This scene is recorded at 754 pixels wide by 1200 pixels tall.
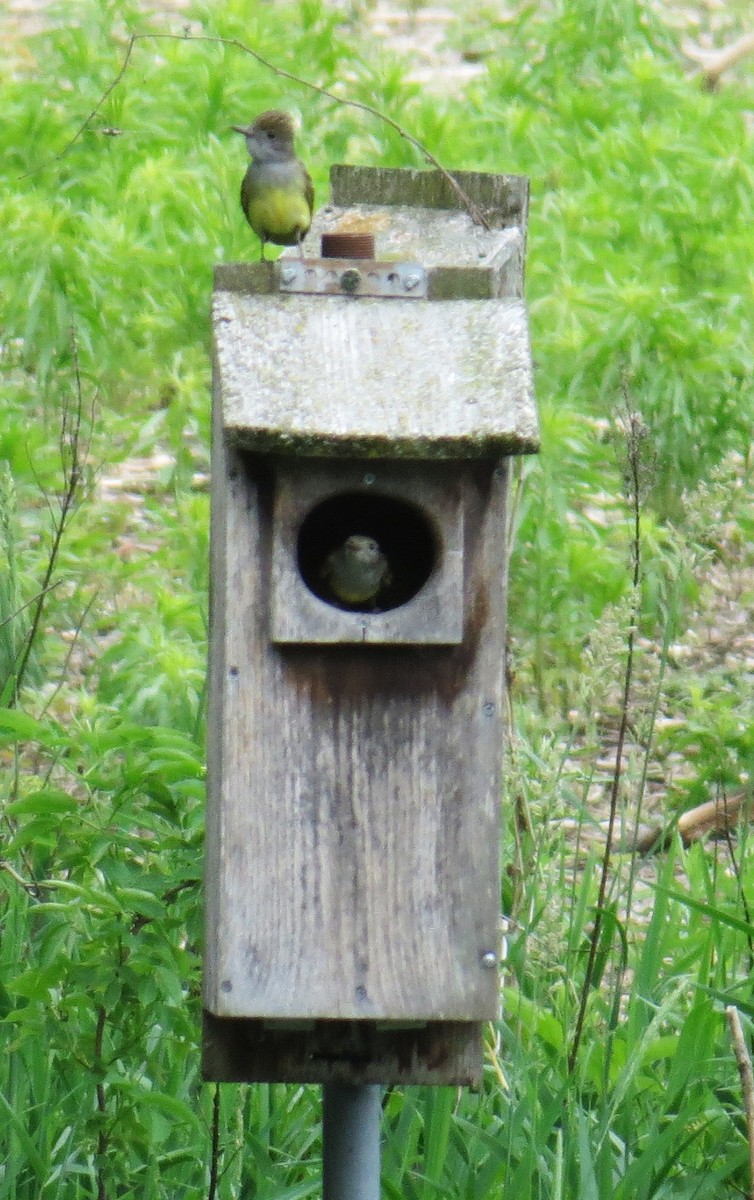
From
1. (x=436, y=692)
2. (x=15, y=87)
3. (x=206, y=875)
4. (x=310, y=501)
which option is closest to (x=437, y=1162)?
(x=206, y=875)

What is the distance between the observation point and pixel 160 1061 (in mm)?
2961

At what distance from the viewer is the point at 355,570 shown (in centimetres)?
229

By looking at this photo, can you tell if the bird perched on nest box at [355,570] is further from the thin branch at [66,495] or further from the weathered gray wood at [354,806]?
the thin branch at [66,495]

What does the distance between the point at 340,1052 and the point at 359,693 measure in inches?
18.2

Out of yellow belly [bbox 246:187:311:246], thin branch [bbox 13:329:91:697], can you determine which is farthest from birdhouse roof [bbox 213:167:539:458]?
yellow belly [bbox 246:187:311:246]

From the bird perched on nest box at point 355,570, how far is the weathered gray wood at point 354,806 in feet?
0.36

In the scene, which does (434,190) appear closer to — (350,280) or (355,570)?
(350,280)

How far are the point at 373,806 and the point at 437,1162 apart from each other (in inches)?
26.3

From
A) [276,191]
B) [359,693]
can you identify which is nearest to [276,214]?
[276,191]

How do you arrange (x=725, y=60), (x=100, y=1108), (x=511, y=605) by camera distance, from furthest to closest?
(x=725, y=60) < (x=511, y=605) < (x=100, y=1108)

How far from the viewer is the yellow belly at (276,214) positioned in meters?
3.83

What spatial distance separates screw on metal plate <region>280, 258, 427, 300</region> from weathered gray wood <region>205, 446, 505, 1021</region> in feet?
0.74

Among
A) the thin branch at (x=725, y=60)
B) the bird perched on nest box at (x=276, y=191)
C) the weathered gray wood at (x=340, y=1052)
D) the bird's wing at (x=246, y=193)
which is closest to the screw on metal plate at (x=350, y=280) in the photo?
the weathered gray wood at (x=340, y=1052)

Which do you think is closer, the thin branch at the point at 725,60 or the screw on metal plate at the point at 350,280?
the screw on metal plate at the point at 350,280
